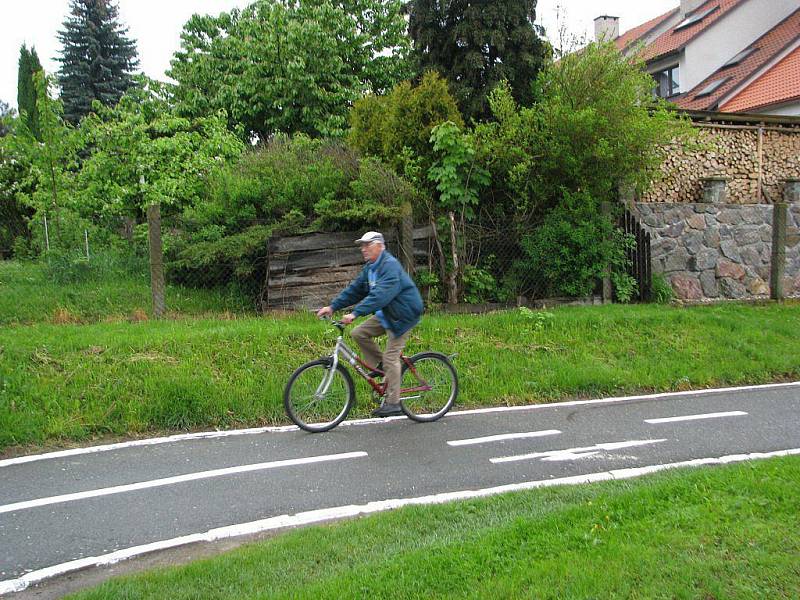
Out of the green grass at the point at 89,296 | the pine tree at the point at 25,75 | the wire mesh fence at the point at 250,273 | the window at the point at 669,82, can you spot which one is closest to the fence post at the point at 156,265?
the wire mesh fence at the point at 250,273

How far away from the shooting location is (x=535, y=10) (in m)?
18.1

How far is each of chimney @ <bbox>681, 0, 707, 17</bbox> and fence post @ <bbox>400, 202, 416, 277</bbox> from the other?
2887 cm

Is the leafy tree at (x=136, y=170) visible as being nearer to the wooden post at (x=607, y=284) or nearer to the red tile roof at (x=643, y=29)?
the wooden post at (x=607, y=284)

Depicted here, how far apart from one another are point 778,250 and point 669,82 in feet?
64.3

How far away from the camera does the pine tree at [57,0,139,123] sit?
44188 mm

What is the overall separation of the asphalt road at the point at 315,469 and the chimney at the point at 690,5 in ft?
102

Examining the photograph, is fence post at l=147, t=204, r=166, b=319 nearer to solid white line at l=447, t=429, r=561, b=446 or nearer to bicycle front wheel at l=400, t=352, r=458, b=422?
bicycle front wheel at l=400, t=352, r=458, b=422

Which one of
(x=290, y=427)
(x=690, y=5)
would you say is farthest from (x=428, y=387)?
(x=690, y=5)

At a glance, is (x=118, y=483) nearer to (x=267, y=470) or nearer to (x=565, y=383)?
(x=267, y=470)

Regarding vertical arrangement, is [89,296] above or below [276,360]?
above

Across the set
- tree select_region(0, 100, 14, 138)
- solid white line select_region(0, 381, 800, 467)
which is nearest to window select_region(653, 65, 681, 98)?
solid white line select_region(0, 381, 800, 467)

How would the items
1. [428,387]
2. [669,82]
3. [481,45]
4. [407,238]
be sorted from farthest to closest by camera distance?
[669,82] → [481,45] → [407,238] → [428,387]

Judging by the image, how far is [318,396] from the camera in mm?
7430

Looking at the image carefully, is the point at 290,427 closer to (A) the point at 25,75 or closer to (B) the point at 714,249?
(B) the point at 714,249
